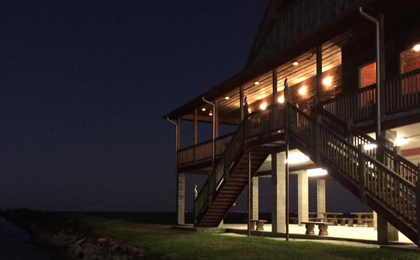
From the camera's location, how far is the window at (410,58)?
16312 mm

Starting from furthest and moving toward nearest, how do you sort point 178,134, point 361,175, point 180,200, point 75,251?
point 178,134
point 180,200
point 75,251
point 361,175

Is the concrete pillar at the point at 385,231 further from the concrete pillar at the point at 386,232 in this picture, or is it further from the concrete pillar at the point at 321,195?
the concrete pillar at the point at 321,195

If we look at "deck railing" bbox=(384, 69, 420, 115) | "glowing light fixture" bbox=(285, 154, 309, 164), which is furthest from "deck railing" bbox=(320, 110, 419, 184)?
"glowing light fixture" bbox=(285, 154, 309, 164)

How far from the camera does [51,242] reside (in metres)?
34.5

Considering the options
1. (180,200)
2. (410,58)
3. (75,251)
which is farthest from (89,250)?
(410,58)

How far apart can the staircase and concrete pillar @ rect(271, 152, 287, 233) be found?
0.75m

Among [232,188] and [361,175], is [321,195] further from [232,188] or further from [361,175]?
[361,175]

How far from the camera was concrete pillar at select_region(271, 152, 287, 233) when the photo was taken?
1953 cm

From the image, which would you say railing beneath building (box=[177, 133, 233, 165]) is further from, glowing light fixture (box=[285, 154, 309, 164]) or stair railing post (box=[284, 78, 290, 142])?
stair railing post (box=[284, 78, 290, 142])

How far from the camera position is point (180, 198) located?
3041 centimetres

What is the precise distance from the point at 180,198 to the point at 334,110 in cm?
1534

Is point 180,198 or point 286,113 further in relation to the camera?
point 180,198

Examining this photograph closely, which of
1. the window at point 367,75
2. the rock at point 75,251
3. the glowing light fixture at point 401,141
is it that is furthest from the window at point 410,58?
the rock at point 75,251

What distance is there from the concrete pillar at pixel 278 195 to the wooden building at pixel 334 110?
0.04 meters
